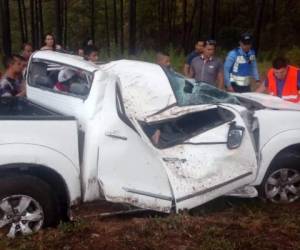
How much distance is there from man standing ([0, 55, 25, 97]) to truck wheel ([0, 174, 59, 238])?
7.98 feet

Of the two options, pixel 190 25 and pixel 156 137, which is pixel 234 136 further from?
pixel 190 25

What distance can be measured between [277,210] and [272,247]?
128 centimetres

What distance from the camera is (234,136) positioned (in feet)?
17.9

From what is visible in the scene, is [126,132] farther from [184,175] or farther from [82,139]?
[184,175]

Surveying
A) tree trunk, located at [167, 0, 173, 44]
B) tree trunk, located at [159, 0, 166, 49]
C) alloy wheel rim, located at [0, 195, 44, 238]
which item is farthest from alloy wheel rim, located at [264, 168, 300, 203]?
tree trunk, located at [159, 0, 166, 49]

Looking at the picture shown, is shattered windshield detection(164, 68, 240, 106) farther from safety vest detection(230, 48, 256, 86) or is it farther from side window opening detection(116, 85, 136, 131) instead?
safety vest detection(230, 48, 256, 86)

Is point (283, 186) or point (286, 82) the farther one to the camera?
point (286, 82)

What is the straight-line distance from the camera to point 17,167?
181 inches

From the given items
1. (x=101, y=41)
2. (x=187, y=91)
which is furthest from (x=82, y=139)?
(x=101, y=41)

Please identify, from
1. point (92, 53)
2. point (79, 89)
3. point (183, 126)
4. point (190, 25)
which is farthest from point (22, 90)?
point (190, 25)

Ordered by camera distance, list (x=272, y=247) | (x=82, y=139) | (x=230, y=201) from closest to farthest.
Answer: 1. (x=272, y=247)
2. (x=82, y=139)
3. (x=230, y=201)

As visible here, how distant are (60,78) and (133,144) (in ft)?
3.89

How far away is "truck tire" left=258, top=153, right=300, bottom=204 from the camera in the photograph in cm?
588

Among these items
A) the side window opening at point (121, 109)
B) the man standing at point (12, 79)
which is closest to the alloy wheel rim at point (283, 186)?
the side window opening at point (121, 109)
